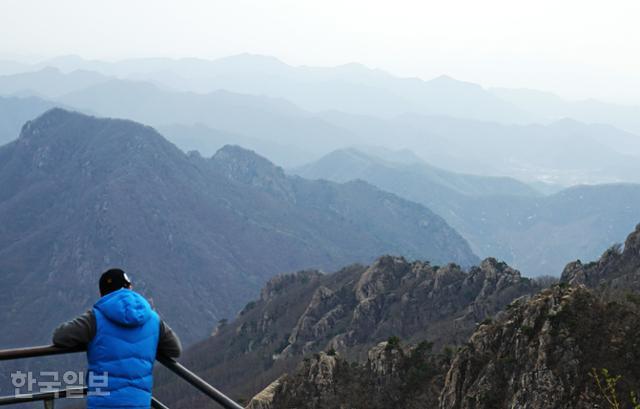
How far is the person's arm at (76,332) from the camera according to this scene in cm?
664

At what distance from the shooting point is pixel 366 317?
262 ft

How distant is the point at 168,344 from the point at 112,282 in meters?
0.94

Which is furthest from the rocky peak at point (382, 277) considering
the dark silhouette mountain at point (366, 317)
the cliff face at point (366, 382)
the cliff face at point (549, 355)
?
the cliff face at point (549, 355)

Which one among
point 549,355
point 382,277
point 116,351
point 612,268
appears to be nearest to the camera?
point 116,351

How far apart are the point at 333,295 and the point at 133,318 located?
3399 inches

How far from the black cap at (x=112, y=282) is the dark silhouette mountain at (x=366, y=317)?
53570 mm

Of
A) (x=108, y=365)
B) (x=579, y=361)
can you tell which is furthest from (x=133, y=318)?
(x=579, y=361)

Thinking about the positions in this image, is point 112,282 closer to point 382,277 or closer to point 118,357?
point 118,357

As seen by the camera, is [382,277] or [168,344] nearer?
[168,344]

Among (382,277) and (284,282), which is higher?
(382,277)

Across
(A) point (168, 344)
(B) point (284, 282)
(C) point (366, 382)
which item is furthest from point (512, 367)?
(B) point (284, 282)

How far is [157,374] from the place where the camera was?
121 m

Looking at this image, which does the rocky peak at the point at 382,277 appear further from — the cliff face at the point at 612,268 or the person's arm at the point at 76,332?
the person's arm at the point at 76,332

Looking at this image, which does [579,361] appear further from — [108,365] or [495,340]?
[108,365]
